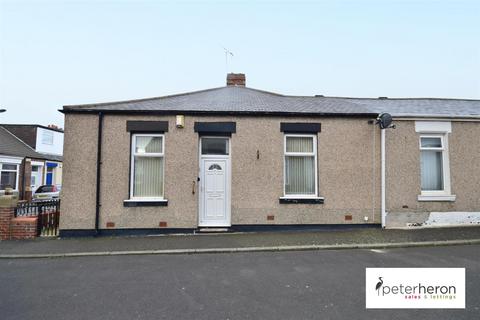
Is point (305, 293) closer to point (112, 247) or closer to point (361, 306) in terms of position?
point (361, 306)

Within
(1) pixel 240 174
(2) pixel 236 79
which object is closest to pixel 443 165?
(1) pixel 240 174

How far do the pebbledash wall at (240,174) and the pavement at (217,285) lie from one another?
1.91 meters

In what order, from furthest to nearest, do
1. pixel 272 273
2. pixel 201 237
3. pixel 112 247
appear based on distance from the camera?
pixel 201 237
pixel 112 247
pixel 272 273

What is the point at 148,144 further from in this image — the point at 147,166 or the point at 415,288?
the point at 415,288

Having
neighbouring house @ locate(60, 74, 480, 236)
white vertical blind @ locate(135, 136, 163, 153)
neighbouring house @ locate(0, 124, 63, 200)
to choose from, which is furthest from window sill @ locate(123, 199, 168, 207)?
neighbouring house @ locate(0, 124, 63, 200)

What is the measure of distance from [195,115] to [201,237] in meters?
3.59

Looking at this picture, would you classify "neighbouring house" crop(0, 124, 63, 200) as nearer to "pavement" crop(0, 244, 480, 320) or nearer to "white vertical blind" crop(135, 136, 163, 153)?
"white vertical blind" crop(135, 136, 163, 153)

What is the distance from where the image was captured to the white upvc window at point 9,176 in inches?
710

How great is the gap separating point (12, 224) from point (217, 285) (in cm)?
684

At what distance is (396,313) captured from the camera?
11.1 ft

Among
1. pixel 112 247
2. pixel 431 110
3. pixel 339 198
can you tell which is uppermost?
pixel 431 110

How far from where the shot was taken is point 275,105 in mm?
8953

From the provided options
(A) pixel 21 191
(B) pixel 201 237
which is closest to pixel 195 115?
(B) pixel 201 237

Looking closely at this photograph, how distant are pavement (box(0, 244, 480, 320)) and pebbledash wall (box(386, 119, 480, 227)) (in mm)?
1997
